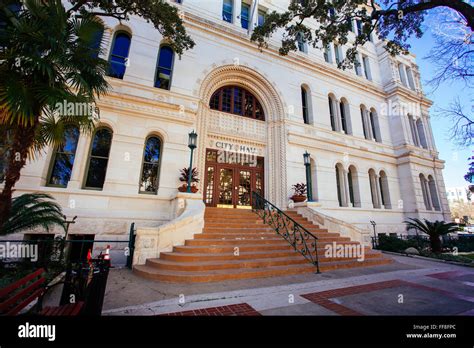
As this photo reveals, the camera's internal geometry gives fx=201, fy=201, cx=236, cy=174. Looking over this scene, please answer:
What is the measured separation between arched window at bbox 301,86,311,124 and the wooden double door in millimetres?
5832

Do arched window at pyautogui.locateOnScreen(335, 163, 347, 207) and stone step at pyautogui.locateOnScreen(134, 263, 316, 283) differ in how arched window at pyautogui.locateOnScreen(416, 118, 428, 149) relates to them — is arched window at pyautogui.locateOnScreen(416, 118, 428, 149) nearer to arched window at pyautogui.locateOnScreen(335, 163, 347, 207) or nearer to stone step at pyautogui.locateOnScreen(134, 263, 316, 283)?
arched window at pyautogui.locateOnScreen(335, 163, 347, 207)

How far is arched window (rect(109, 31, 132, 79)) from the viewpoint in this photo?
10.7 metres

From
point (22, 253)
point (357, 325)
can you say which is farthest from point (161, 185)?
point (357, 325)

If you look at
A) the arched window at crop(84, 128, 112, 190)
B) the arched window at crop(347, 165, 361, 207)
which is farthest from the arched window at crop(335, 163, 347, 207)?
the arched window at crop(84, 128, 112, 190)

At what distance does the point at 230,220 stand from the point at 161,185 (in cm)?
384

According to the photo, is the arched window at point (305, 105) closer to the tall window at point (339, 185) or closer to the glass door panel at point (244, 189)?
the tall window at point (339, 185)

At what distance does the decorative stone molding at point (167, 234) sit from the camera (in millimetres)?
6676

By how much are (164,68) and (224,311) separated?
40.9ft

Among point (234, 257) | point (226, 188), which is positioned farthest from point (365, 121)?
point (234, 257)

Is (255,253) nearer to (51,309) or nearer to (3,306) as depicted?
(51,309)

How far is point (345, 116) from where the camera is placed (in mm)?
17234

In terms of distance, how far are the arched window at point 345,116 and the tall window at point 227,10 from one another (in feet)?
37.1

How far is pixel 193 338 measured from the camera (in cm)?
258

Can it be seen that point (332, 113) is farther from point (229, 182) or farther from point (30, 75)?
point (30, 75)
